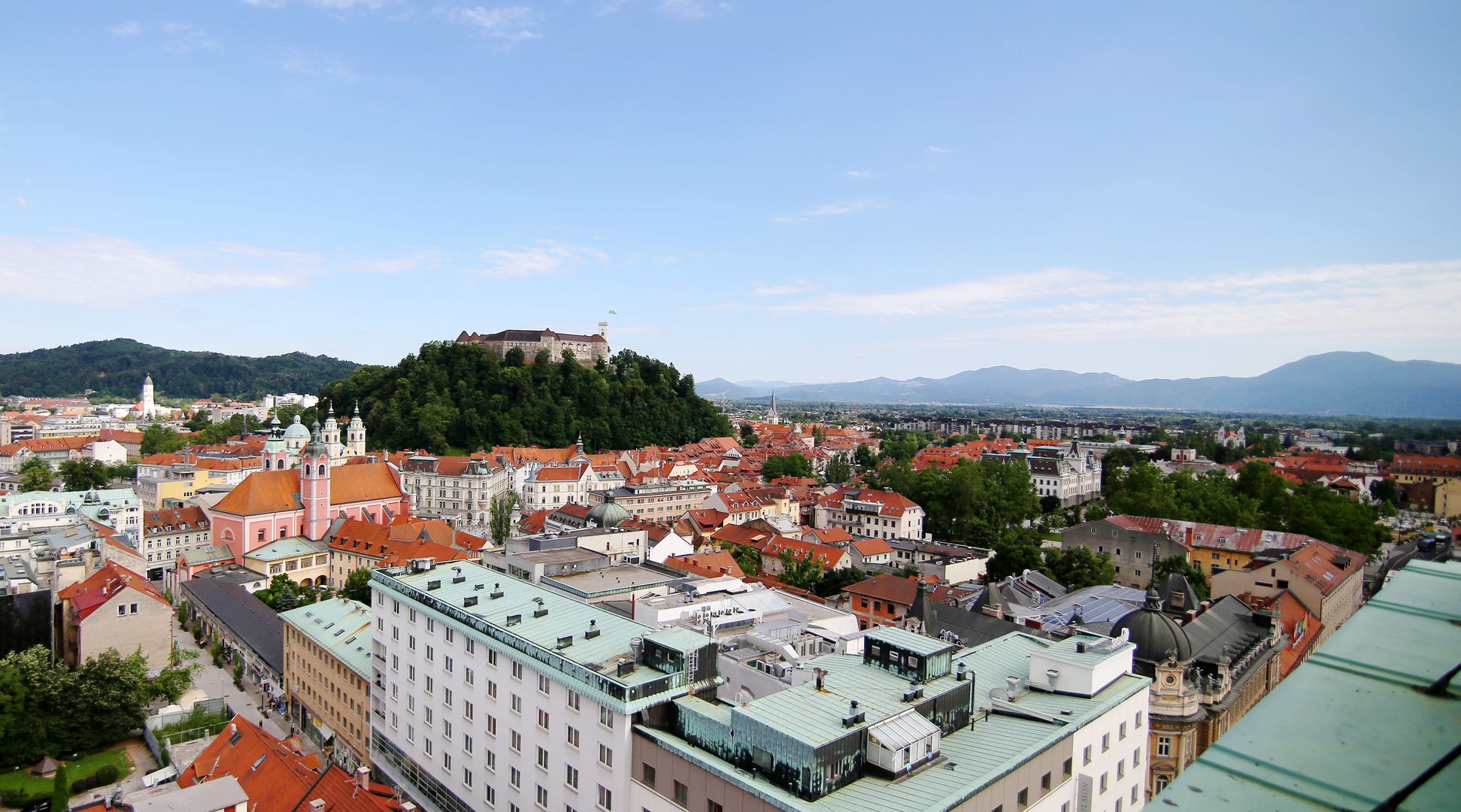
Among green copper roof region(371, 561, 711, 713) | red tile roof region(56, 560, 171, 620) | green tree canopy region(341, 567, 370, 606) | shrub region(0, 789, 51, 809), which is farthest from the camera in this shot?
green tree canopy region(341, 567, 370, 606)

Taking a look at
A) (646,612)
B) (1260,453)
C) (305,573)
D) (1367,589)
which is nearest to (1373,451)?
(1367,589)

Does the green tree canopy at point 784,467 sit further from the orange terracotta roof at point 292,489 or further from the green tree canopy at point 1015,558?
the green tree canopy at point 1015,558

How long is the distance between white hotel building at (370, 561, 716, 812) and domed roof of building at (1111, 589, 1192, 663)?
11.6m

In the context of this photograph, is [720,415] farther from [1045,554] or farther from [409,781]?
[409,781]

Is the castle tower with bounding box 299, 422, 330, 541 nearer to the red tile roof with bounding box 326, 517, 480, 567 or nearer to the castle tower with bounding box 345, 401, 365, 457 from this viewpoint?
the red tile roof with bounding box 326, 517, 480, 567

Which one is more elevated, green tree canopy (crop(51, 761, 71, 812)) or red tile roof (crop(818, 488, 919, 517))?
red tile roof (crop(818, 488, 919, 517))

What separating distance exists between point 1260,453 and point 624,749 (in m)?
86.7

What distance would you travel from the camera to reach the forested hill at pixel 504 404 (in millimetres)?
78750

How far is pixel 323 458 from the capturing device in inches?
1901

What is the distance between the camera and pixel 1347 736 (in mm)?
2064

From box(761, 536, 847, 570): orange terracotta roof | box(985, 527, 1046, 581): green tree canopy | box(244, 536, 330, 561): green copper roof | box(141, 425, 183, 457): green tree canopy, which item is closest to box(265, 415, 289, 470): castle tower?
box(244, 536, 330, 561): green copper roof

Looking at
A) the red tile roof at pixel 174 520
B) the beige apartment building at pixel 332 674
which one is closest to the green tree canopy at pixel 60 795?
the beige apartment building at pixel 332 674

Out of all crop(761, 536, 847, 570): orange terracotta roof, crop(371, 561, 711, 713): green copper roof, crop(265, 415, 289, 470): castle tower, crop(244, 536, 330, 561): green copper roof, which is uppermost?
crop(265, 415, 289, 470): castle tower

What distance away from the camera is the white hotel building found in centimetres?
1582
